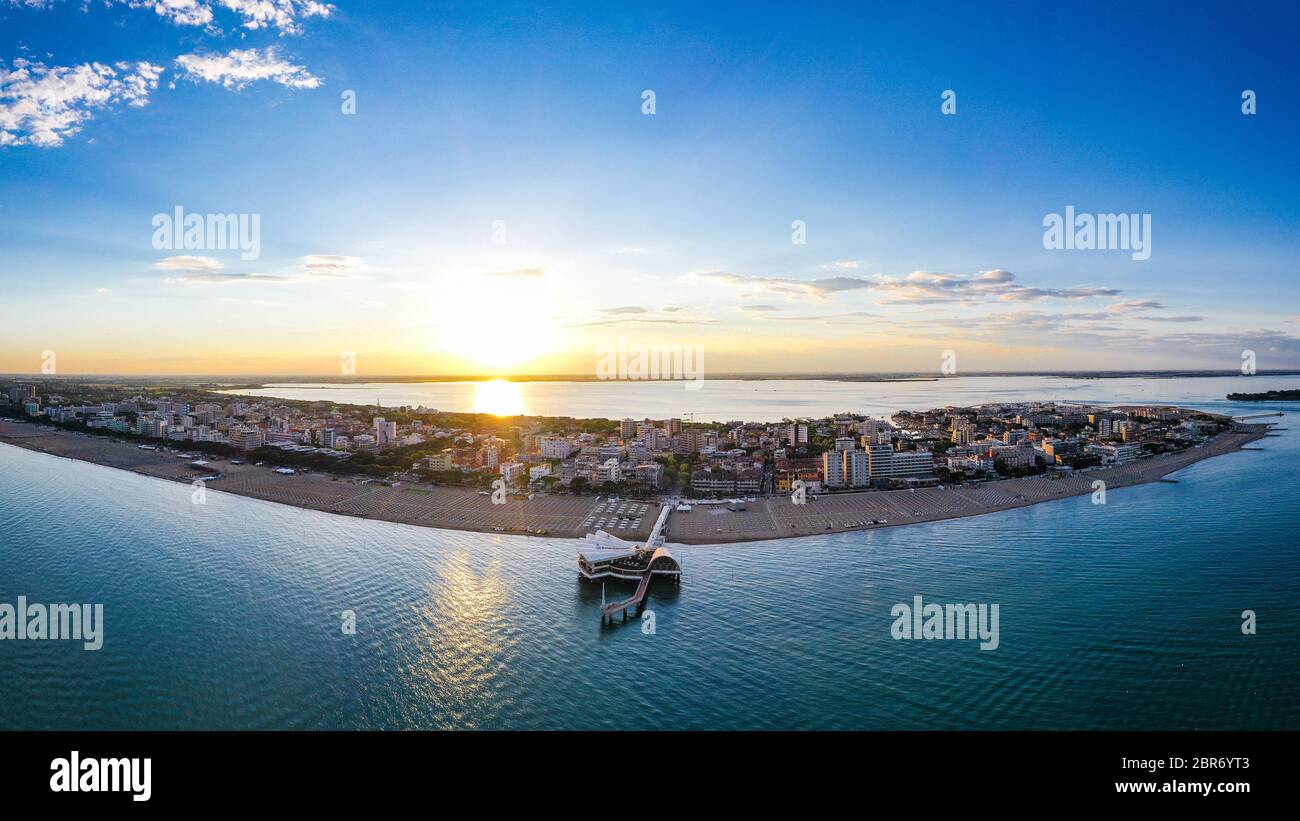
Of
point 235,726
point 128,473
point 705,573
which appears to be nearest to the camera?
point 235,726

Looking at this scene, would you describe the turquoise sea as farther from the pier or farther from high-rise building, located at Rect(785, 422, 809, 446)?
high-rise building, located at Rect(785, 422, 809, 446)

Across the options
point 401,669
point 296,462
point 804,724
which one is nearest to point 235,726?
point 401,669

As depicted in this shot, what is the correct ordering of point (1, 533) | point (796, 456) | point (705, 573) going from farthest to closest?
point (796, 456)
point (1, 533)
point (705, 573)

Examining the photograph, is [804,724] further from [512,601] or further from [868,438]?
[868,438]

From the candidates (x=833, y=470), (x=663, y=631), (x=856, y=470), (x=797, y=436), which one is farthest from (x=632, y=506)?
(x=797, y=436)

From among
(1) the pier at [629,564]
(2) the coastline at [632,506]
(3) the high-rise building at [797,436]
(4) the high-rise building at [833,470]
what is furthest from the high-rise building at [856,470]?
(1) the pier at [629,564]

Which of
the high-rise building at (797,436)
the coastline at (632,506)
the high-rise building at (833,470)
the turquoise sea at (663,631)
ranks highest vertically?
the high-rise building at (797,436)

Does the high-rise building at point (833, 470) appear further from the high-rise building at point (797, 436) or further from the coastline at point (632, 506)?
the high-rise building at point (797, 436)
